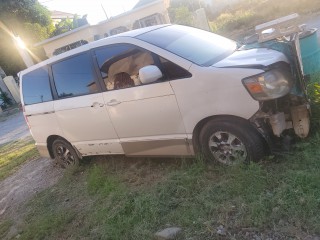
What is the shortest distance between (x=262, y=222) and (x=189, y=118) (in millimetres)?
1545

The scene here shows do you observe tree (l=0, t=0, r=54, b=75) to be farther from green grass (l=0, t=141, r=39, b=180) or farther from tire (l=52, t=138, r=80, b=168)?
tire (l=52, t=138, r=80, b=168)

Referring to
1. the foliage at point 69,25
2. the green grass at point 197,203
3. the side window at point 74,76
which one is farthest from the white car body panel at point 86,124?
the foliage at point 69,25

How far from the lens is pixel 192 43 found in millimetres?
4609

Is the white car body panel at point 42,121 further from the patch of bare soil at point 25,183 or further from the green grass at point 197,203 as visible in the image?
the green grass at point 197,203

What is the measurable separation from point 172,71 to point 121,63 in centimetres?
87

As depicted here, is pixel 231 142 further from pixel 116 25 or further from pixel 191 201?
pixel 116 25

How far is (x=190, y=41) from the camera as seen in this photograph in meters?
4.66

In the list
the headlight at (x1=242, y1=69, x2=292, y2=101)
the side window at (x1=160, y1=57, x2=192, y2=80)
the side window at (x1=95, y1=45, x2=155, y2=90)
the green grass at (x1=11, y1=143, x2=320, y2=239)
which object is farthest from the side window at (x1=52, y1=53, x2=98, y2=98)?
the headlight at (x1=242, y1=69, x2=292, y2=101)

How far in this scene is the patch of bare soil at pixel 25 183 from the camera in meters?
5.82

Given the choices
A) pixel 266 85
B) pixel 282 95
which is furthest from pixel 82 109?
pixel 282 95

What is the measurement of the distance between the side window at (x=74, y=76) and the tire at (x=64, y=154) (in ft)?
3.25

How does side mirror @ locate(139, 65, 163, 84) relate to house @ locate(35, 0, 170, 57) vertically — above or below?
below

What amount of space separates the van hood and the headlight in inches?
5.5

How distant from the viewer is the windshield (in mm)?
4305
